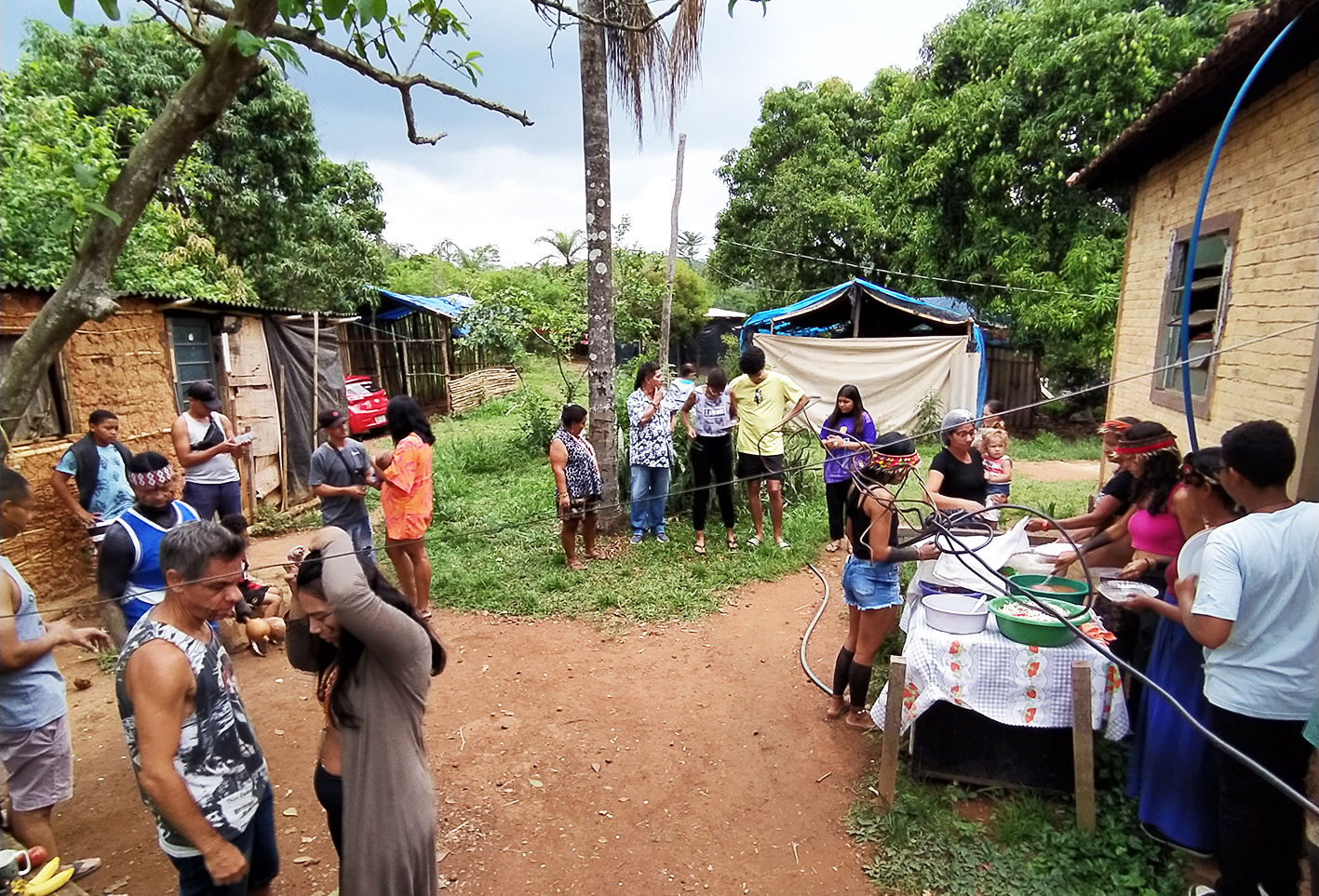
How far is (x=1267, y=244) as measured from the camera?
4.21 meters

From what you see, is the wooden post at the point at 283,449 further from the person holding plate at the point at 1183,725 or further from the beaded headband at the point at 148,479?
the person holding plate at the point at 1183,725

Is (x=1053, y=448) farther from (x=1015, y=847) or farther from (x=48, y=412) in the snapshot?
(x=48, y=412)

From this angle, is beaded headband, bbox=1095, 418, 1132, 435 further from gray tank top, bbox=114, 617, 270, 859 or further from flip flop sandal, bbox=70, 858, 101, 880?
flip flop sandal, bbox=70, 858, 101, 880

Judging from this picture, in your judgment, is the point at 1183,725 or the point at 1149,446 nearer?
the point at 1183,725

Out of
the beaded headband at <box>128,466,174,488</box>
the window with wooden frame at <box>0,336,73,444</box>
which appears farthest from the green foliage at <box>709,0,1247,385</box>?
the window with wooden frame at <box>0,336,73,444</box>

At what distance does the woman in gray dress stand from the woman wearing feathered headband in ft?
7.17

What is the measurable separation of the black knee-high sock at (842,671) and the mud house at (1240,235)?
2.12 m

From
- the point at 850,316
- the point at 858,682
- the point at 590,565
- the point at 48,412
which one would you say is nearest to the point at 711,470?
the point at 590,565

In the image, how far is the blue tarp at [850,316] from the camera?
11.9m

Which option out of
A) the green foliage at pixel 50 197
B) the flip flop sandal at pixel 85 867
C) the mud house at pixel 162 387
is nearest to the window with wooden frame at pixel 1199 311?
the flip flop sandal at pixel 85 867

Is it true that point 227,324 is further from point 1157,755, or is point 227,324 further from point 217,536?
point 1157,755

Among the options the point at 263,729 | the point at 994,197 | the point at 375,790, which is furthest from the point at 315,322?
the point at 994,197

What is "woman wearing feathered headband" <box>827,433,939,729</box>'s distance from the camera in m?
3.32

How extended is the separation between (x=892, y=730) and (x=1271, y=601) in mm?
1532
